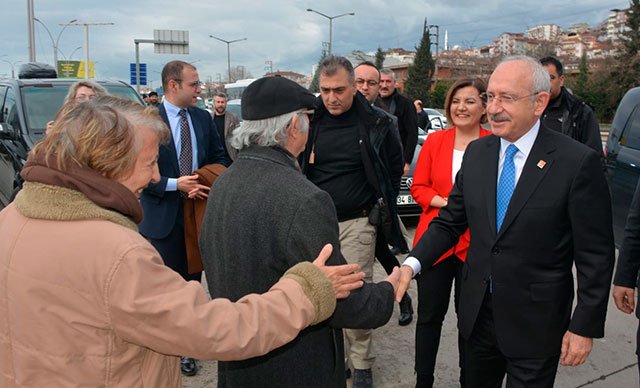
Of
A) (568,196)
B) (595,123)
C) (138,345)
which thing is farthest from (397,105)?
(138,345)

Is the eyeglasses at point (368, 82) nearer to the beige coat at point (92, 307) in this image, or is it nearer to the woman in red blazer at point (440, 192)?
the woman in red blazer at point (440, 192)

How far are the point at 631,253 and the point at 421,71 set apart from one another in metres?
57.9

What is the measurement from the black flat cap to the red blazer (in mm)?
1595

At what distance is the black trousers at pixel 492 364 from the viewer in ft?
7.87

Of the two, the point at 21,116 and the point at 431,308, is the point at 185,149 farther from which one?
the point at 21,116

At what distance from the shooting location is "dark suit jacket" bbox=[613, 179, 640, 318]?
2592 millimetres

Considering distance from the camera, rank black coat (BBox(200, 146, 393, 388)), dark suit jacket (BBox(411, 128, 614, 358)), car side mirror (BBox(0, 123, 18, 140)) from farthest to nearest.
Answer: car side mirror (BBox(0, 123, 18, 140)) → dark suit jacket (BBox(411, 128, 614, 358)) → black coat (BBox(200, 146, 393, 388))

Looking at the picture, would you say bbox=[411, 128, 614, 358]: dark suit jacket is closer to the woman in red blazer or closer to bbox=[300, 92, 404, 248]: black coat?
the woman in red blazer

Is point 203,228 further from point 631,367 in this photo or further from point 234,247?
point 631,367

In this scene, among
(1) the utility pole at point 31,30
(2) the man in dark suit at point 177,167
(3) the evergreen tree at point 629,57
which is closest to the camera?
(2) the man in dark suit at point 177,167

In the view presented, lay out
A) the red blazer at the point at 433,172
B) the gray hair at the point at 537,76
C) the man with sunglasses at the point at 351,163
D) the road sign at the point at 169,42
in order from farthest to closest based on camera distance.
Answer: the road sign at the point at 169,42 → the man with sunglasses at the point at 351,163 → the red blazer at the point at 433,172 → the gray hair at the point at 537,76

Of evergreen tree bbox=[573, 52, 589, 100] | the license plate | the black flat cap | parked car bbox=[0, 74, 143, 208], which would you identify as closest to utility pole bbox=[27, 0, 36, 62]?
parked car bbox=[0, 74, 143, 208]

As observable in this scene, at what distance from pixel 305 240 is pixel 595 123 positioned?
3743 mm

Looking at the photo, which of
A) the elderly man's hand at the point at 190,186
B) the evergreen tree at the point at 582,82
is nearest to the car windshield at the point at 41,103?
the elderly man's hand at the point at 190,186
